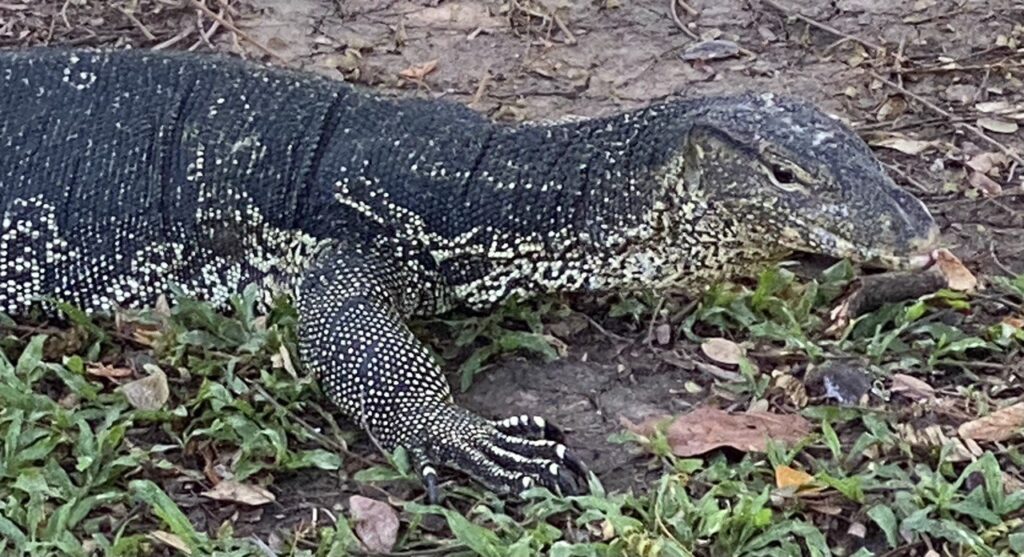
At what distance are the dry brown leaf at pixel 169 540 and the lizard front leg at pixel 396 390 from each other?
0.69 meters

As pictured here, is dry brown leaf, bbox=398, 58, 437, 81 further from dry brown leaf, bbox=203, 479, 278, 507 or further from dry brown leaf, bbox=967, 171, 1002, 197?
dry brown leaf, bbox=203, 479, 278, 507

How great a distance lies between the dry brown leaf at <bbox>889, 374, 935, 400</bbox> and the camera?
4.49 meters

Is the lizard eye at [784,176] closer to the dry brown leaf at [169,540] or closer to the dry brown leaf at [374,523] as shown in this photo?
the dry brown leaf at [374,523]

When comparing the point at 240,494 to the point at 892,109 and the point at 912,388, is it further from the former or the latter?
the point at 892,109

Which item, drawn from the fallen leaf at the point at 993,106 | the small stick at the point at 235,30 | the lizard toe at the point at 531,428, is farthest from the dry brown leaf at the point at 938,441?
the small stick at the point at 235,30

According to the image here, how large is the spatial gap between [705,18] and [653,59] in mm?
467

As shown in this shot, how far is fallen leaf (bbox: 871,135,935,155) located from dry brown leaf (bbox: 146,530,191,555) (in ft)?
11.2

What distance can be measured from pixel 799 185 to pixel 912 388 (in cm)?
73

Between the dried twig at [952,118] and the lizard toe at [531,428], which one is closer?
the lizard toe at [531,428]

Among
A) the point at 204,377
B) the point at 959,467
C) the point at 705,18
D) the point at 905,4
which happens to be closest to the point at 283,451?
the point at 204,377

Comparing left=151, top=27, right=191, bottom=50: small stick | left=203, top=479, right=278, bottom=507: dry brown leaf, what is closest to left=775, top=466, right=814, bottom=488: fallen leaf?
left=203, top=479, right=278, bottom=507: dry brown leaf

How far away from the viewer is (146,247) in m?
5.04

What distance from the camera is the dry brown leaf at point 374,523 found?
13.1ft

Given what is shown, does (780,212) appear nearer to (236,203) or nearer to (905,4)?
(236,203)
